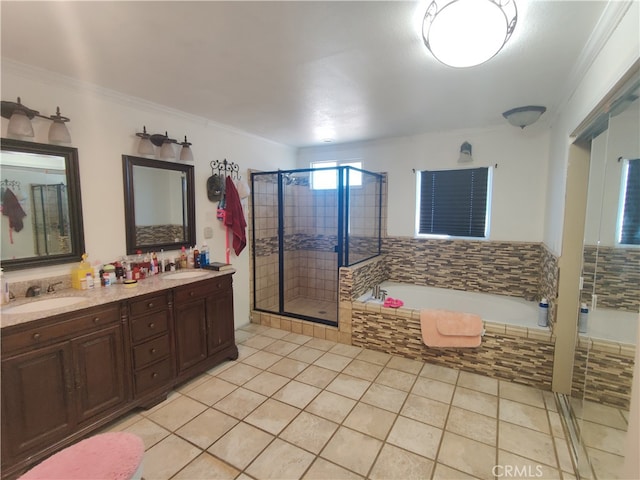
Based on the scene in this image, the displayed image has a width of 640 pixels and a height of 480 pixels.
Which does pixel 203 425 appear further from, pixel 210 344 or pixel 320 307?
pixel 320 307

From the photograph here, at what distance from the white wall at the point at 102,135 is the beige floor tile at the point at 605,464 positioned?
3.32 meters

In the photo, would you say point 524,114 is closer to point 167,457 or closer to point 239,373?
point 239,373

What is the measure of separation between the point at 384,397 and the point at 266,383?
1.00 metres

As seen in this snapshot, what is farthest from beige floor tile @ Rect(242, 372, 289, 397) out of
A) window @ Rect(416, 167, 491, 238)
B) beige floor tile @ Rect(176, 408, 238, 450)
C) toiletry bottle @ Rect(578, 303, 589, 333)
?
window @ Rect(416, 167, 491, 238)

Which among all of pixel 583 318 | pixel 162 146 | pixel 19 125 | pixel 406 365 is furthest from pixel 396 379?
pixel 19 125

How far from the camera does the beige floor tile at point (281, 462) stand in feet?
5.54

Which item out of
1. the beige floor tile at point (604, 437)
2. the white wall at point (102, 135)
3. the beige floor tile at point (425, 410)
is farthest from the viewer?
the beige floor tile at point (425, 410)

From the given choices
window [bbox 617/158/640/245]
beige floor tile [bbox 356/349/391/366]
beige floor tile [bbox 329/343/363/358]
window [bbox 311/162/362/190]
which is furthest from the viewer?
window [bbox 311/162/362/190]

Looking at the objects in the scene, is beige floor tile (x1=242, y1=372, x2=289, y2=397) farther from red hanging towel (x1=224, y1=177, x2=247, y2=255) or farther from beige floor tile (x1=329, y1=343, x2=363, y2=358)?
red hanging towel (x1=224, y1=177, x2=247, y2=255)

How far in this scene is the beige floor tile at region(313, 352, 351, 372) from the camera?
9.35 feet

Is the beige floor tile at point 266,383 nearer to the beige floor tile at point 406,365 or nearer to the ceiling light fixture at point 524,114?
the beige floor tile at point 406,365

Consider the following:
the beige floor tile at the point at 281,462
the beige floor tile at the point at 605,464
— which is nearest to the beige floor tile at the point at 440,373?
the beige floor tile at the point at 605,464

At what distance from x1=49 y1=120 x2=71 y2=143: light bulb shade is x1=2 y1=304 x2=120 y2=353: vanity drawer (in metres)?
1.19

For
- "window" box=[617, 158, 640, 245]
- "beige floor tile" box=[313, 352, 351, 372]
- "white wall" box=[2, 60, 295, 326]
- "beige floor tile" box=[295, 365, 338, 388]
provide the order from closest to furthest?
"window" box=[617, 158, 640, 245]
"white wall" box=[2, 60, 295, 326]
"beige floor tile" box=[295, 365, 338, 388]
"beige floor tile" box=[313, 352, 351, 372]
